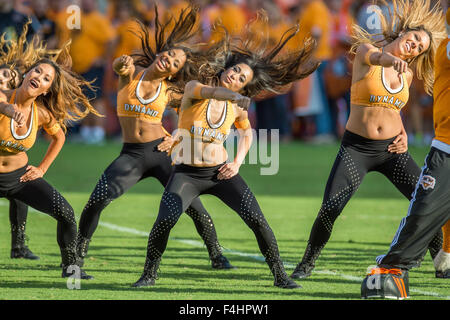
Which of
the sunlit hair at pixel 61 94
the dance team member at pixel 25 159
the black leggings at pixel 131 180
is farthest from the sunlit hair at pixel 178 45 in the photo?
the dance team member at pixel 25 159

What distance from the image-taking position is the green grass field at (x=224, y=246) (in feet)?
22.4

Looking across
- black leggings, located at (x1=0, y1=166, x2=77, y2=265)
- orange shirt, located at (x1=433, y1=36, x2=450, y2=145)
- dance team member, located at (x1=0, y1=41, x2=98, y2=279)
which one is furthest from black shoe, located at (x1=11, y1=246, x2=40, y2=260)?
orange shirt, located at (x1=433, y1=36, x2=450, y2=145)

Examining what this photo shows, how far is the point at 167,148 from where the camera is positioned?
807 centimetres

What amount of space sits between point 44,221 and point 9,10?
241 inches

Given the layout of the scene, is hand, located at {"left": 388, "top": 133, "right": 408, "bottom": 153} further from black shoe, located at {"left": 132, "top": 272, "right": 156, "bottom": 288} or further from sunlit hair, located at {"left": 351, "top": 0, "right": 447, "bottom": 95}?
black shoe, located at {"left": 132, "top": 272, "right": 156, "bottom": 288}

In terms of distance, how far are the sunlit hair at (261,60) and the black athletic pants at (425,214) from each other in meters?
2.06

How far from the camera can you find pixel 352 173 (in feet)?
24.4

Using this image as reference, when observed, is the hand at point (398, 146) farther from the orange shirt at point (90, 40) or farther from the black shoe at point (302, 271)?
the orange shirt at point (90, 40)

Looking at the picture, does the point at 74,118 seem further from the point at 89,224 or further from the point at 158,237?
the point at 158,237

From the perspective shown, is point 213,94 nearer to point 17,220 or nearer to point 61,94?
point 61,94

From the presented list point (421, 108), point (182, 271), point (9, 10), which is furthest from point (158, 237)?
point (421, 108)

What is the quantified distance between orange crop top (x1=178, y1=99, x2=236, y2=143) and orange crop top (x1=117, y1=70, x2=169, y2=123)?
33.8 inches

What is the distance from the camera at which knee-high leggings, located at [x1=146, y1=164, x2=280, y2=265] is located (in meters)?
6.99

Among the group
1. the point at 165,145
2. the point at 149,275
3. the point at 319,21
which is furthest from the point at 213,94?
the point at 319,21
